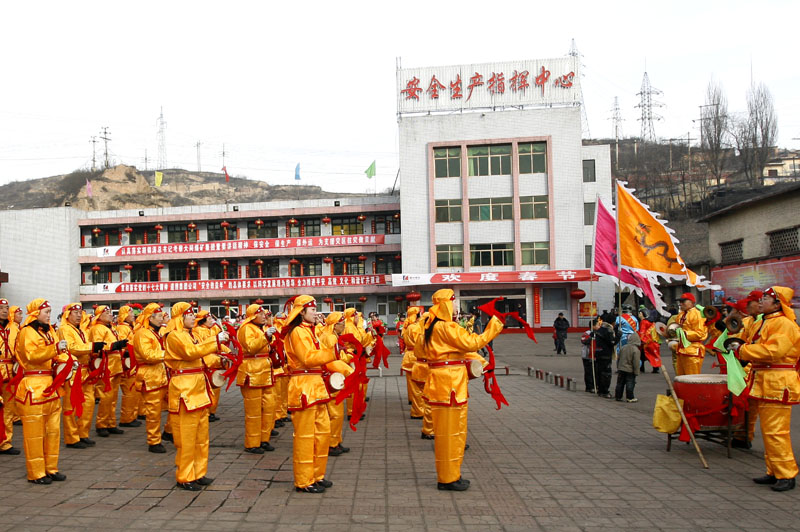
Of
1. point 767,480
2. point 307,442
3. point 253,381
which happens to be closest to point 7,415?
point 253,381

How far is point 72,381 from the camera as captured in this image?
7.83 metres

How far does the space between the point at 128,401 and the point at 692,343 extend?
9.22m

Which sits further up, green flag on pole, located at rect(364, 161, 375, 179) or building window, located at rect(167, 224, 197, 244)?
green flag on pole, located at rect(364, 161, 375, 179)

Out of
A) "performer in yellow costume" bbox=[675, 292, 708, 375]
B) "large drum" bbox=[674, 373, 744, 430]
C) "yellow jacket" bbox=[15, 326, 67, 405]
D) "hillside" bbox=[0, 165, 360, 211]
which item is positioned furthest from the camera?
"hillside" bbox=[0, 165, 360, 211]

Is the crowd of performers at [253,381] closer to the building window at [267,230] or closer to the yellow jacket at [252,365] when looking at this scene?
the yellow jacket at [252,365]

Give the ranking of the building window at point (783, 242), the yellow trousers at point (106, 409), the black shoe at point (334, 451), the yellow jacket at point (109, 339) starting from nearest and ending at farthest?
1. the black shoe at point (334, 451)
2. the yellow trousers at point (106, 409)
3. the yellow jacket at point (109, 339)
4. the building window at point (783, 242)

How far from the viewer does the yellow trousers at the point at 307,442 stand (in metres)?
5.84

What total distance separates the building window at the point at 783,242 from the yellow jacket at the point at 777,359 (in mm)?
16718

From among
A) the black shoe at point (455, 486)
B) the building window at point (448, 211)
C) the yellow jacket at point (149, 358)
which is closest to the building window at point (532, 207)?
the building window at point (448, 211)

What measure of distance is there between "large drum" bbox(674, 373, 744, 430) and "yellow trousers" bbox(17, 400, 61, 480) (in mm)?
7093

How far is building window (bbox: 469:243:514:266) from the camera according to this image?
33.3 metres

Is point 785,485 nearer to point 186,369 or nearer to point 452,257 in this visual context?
point 186,369

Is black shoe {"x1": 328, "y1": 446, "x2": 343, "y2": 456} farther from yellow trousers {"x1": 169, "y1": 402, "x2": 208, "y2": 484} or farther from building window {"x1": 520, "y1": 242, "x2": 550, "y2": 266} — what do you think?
building window {"x1": 520, "y1": 242, "x2": 550, "y2": 266}

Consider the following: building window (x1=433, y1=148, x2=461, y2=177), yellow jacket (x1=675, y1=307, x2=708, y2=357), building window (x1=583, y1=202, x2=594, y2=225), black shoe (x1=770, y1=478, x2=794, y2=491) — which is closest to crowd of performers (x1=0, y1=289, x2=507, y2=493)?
black shoe (x1=770, y1=478, x2=794, y2=491)
